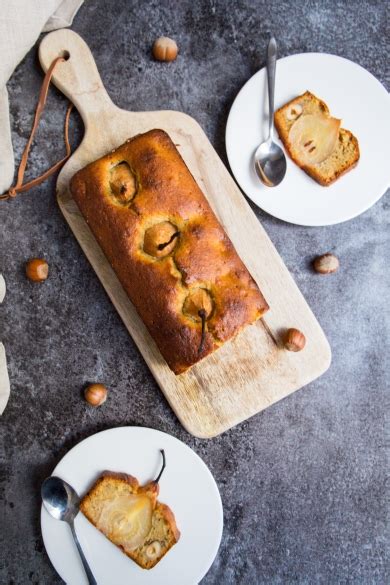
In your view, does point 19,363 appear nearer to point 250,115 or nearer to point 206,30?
point 250,115

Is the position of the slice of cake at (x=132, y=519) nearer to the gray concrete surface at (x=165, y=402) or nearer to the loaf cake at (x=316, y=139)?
the gray concrete surface at (x=165, y=402)

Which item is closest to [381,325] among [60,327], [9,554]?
[60,327]

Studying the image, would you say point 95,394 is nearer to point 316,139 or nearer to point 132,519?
point 132,519

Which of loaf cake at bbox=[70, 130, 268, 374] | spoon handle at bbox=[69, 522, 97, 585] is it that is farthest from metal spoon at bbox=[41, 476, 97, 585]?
loaf cake at bbox=[70, 130, 268, 374]

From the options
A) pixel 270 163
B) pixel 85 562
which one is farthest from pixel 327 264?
pixel 85 562

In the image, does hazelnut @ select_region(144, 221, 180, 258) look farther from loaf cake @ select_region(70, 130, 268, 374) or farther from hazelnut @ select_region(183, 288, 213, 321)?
hazelnut @ select_region(183, 288, 213, 321)

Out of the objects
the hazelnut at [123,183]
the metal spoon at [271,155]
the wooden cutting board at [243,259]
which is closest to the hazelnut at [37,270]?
the wooden cutting board at [243,259]
